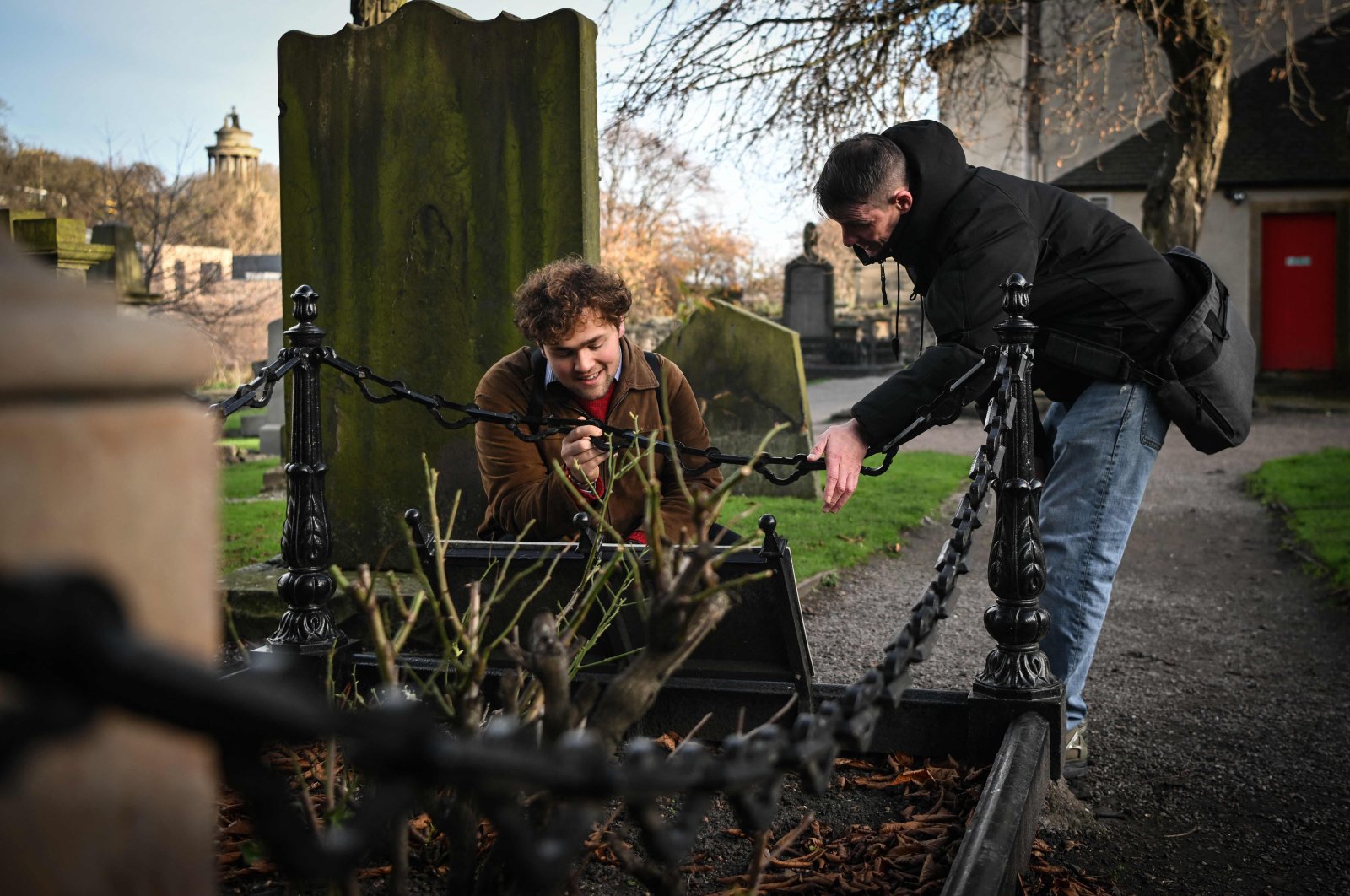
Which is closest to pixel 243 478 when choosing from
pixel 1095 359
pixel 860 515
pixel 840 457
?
pixel 860 515

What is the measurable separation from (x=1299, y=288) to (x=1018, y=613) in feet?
75.9

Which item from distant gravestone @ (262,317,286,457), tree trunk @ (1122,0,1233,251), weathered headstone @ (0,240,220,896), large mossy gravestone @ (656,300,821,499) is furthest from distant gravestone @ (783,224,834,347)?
weathered headstone @ (0,240,220,896)

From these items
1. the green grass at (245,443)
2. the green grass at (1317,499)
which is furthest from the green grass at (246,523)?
the green grass at (1317,499)

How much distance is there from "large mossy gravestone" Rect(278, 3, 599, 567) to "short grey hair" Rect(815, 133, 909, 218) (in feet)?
5.75

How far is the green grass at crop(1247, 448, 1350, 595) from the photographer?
688 centimetres

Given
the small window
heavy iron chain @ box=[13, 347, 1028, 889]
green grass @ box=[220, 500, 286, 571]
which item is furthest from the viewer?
the small window

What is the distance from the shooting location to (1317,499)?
8.97 m

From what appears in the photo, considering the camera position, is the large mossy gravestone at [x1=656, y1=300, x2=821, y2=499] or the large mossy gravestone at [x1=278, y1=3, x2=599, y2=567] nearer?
the large mossy gravestone at [x1=278, y1=3, x2=599, y2=567]

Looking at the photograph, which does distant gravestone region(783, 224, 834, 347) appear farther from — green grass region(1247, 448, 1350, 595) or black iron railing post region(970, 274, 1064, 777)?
black iron railing post region(970, 274, 1064, 777)

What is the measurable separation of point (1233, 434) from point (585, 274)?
2.13 m

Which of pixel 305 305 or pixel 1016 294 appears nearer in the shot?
pixel 1016 294

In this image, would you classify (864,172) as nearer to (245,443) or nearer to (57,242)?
(57,242)

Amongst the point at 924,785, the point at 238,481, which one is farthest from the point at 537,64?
the point at 238,481

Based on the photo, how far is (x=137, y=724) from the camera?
0.91 metres
